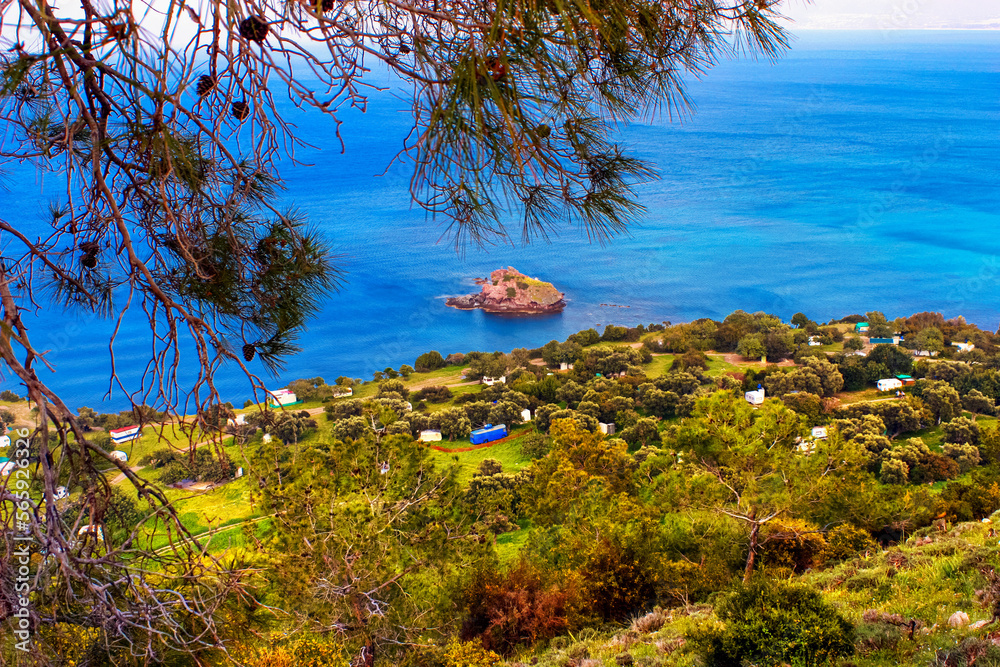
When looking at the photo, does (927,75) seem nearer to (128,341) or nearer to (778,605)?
(128,341)

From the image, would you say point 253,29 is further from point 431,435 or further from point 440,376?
point 440,376

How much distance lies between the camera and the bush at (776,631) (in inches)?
165

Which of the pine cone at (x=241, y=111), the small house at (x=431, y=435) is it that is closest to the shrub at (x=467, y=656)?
the pine cone at (x=241, y=111)

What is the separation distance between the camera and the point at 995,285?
145 feet

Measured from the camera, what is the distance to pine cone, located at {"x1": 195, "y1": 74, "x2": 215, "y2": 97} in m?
1.76

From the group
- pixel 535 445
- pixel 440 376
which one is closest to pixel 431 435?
pixel 535 445

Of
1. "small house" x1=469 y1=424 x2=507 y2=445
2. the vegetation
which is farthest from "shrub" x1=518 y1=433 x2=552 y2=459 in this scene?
the vegetation

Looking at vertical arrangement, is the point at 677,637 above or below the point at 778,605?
below

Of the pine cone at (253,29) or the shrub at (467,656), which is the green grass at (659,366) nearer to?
the shrub at (467,656)

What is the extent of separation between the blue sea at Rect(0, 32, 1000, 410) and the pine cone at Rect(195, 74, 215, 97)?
68.3 feet

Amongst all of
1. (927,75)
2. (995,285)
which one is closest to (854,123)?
(927,75)

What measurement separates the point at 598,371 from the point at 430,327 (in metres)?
15.9

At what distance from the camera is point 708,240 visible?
54500 millimetres

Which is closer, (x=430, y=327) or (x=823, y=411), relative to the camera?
(x=823, y=411)
